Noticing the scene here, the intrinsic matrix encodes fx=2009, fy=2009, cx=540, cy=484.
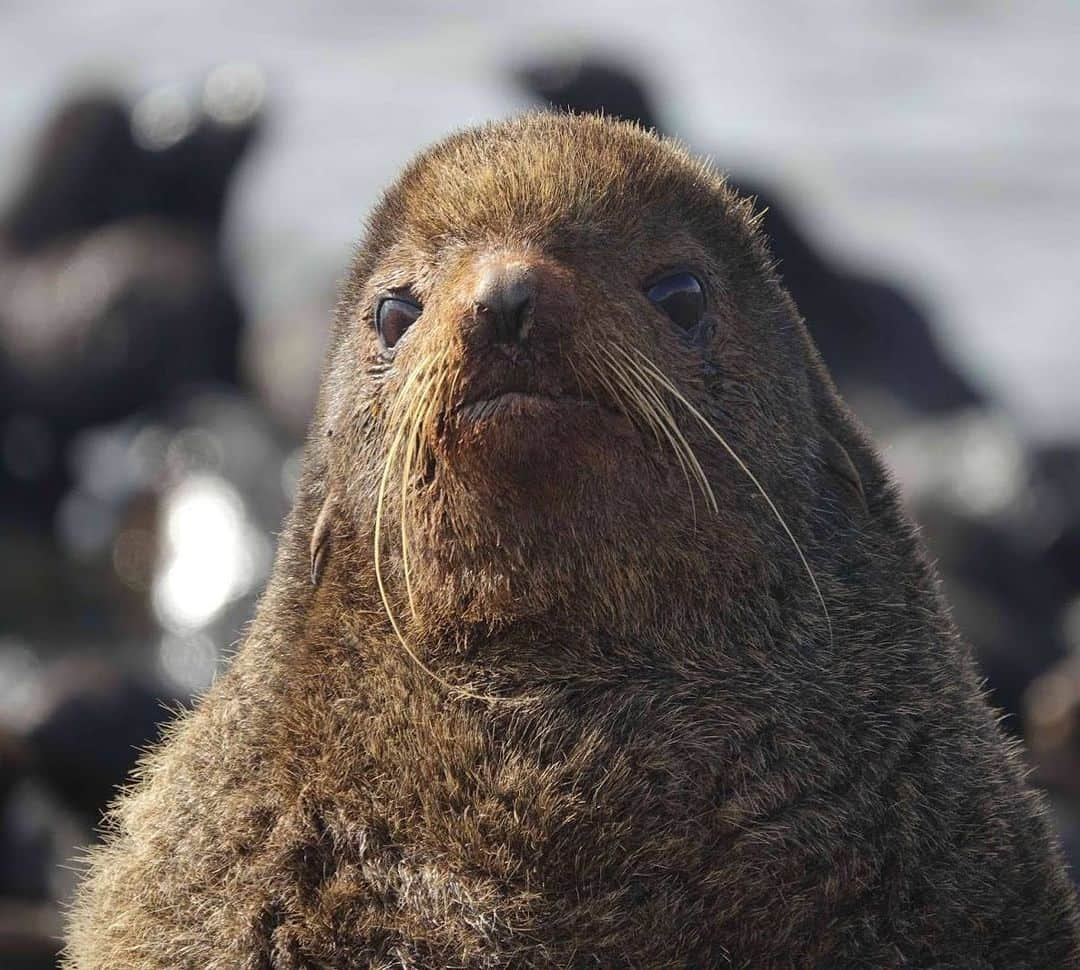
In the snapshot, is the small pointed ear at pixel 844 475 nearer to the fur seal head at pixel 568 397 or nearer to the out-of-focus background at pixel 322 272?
the fur seal head at pixel 568 397

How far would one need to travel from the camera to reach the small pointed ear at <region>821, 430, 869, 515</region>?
5211 millimetres

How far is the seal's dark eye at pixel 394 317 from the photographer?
501cm

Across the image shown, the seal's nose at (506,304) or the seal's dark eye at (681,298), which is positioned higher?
the seal's dark eye at (681,298)

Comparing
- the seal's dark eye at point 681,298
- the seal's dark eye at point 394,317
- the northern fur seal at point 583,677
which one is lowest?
the northern fur seal at point 583,677

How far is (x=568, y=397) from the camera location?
4551 mm

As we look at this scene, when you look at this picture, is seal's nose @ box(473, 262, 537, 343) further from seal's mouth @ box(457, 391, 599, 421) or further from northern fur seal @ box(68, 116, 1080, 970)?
seal's mouth @ box(457, 391, 599, 421)

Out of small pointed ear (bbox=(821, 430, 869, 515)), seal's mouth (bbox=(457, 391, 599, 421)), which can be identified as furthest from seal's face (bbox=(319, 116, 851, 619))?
small pointed ear (bbox=(821, 430, 869, 515))

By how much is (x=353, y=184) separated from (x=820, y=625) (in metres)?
16.2

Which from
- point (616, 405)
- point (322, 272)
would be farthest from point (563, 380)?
point (322, 272)

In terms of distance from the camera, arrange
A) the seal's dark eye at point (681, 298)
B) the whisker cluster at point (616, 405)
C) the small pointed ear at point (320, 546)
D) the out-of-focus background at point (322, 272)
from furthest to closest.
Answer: the out-of-focus background at point (322, 272) < the small pointed ear at point (320, 546) < the seal's dark eye at point (681, 298) < the whisker cluster at point (616, 405)

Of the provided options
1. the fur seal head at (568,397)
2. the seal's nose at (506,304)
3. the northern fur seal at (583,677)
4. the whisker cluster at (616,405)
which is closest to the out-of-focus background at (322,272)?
the fur seal head at (568,397)

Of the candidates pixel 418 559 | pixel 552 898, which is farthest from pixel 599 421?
pixel 552 898

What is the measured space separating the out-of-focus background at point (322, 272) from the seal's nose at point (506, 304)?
409 centimetres

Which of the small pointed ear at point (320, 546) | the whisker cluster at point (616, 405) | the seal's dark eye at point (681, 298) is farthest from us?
the small pointed ear at point (320, 546)
